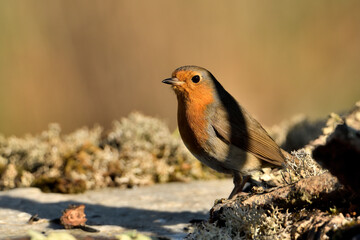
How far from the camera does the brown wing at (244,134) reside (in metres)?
3.68

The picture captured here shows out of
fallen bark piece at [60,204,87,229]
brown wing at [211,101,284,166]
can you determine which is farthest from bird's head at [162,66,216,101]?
fallen bark piece at [60,204,87,229]

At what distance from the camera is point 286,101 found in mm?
7855

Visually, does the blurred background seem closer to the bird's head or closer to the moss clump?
the moss clump

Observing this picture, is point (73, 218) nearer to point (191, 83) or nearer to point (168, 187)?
point (191, 83)

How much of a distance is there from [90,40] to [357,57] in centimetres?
396

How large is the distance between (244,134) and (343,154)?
212cm

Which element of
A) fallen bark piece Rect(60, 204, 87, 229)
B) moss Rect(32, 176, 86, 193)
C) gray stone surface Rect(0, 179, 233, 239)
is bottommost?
fallen bark piece Rect(60, 204, 87, 229)

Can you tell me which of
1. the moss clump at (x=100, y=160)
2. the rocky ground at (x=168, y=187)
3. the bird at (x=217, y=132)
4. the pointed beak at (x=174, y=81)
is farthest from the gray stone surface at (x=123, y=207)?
the pointed beak at (x=174, y=81)

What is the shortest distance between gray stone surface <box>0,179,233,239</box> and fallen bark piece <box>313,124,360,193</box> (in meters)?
1.70

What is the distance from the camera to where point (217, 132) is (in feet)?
12.1

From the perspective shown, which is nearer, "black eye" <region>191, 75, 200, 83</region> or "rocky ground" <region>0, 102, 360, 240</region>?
"rocky ground" <region>0, 102, 360, 240</region>

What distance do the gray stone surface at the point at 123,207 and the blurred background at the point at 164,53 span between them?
272 centimetres

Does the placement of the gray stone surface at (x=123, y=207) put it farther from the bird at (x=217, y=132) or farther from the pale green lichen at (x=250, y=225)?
the pale green lichen at (x=250, y=225)

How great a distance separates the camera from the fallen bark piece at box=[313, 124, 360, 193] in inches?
64.1
